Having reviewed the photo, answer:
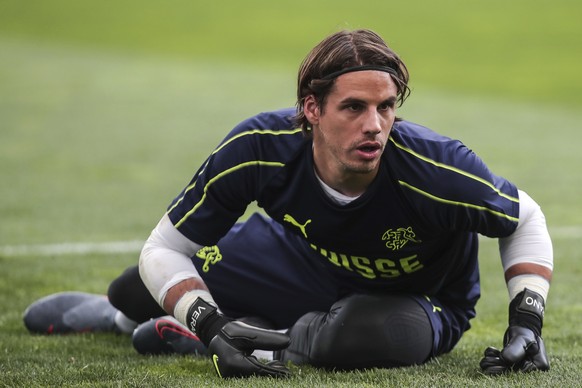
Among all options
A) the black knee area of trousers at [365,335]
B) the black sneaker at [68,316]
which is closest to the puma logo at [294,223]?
the black knee area of trousers at [365,335]

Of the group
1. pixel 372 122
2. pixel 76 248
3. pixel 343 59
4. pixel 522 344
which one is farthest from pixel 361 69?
pixel 76 248

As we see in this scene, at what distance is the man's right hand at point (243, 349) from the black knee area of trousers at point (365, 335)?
0.27 meters

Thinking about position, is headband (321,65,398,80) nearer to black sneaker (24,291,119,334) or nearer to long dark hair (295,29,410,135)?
long dark hair (295,29,410,135)

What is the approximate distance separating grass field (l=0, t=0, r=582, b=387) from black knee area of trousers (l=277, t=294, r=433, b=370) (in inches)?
3.9

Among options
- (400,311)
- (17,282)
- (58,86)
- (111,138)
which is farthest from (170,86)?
(400,311)

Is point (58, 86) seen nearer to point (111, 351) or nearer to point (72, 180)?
point (72, 180)

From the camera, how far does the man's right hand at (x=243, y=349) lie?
3387mm

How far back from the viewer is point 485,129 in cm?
1366

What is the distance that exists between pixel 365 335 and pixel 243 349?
489 mm

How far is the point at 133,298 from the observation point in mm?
4371

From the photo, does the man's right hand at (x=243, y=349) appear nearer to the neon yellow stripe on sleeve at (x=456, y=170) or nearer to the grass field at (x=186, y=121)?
the grass field at (x=186, y=121)

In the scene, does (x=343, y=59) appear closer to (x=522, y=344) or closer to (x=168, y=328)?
(x=522, y=344)

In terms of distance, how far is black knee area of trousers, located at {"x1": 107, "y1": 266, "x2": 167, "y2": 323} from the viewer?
4344mm

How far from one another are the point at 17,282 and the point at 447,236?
3.02 m
